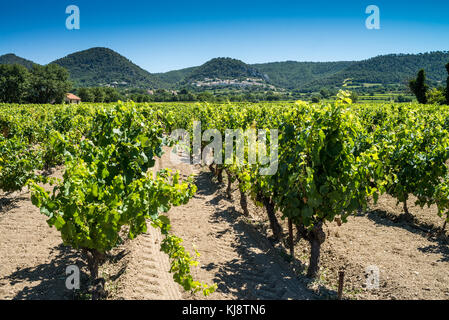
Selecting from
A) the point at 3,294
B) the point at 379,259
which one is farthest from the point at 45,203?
the point at 379,259

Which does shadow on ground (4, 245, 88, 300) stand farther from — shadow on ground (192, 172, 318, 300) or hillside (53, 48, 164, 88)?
hillside (53, 48, 164, 88)

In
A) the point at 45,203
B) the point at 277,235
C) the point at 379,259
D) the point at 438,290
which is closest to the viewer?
the point at 45,203

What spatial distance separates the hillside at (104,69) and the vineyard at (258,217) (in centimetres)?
17275

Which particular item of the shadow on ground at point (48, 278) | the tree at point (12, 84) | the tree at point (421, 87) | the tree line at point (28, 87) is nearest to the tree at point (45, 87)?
the tree line at point (28, 87)

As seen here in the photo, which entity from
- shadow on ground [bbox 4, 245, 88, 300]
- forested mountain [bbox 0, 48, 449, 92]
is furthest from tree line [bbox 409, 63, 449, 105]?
forested mountain [bbox 0, 48, 449, 92]

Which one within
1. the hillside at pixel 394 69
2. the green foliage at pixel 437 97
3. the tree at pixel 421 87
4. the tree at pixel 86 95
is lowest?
the green foliage at pixel 437 97

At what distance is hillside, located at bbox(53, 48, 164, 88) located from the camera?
16773 cm

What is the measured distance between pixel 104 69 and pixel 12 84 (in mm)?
136011

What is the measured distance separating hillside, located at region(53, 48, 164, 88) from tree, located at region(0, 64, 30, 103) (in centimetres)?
10204

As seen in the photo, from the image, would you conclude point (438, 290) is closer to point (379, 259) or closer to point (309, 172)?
point (379, 259)

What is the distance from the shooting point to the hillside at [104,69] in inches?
6603

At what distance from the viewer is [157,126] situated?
5695mm

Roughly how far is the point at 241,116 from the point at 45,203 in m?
7.98

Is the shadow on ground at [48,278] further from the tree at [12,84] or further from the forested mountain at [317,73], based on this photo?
the forested mountain at [317,73]
